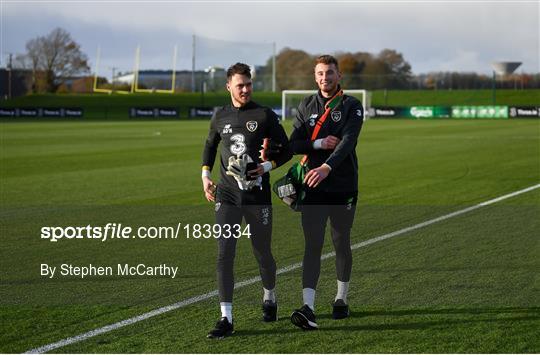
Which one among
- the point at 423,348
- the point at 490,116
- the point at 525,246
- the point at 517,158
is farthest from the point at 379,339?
the point at 490,116

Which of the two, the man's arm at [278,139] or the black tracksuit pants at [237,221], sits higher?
the man's arm at [278,139]

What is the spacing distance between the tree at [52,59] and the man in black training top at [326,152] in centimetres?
8049

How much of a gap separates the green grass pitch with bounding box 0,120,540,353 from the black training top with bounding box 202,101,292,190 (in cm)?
127

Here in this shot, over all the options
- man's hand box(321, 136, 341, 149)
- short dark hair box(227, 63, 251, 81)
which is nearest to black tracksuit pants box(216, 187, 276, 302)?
man's hand box(321, 136, 341, 149)

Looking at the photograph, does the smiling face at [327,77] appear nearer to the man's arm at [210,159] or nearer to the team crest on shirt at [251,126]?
the team crest on shirt at [251,126]

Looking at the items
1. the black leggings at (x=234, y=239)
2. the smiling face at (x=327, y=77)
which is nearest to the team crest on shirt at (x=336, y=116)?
the smiling face at (x=327, y=77)

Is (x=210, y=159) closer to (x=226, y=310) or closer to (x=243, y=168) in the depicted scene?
(x=243, y=168)

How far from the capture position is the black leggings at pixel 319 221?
6.68 m

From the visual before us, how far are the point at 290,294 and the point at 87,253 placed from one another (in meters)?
3.00

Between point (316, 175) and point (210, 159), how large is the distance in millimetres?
1015

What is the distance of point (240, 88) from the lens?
6418 mm

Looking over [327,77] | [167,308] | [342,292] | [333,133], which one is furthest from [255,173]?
[167,308]

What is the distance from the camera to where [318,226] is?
6.69 meters

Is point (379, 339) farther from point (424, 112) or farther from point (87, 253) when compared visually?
point (424, 112)
